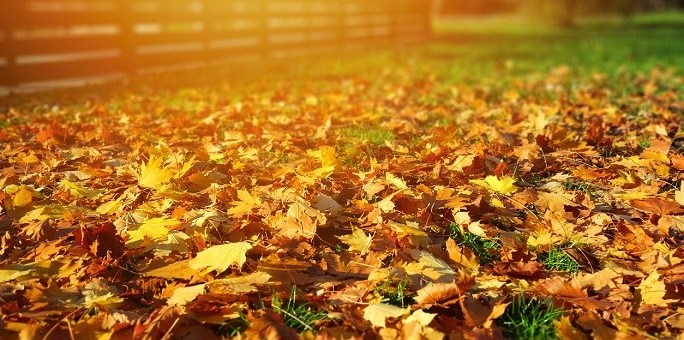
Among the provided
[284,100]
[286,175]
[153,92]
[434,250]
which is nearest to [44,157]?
[286,175]

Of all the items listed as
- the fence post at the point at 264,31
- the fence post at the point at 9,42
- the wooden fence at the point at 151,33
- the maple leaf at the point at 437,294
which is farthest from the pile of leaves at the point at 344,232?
the fence post at the point at 264,31

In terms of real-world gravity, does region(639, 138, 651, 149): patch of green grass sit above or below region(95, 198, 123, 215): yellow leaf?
below

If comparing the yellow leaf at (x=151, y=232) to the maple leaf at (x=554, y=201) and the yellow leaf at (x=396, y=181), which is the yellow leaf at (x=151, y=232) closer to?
the yellow leaf at (x=396, y=181)

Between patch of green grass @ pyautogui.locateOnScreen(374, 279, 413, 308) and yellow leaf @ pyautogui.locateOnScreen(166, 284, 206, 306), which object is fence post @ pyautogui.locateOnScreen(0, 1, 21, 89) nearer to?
yellow leaf @ pyautogui.locateOnScreen(166, 284, 206, 306)

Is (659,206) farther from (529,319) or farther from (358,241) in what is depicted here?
(358,241)

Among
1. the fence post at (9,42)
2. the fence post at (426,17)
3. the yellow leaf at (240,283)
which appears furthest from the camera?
the fence post at (426,17)

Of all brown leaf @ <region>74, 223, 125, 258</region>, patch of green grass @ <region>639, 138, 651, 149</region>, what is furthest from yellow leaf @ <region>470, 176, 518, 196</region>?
brown leaf @ <region>74, 223, 125, 258</region>

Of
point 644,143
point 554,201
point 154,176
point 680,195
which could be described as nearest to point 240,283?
point 154,176
